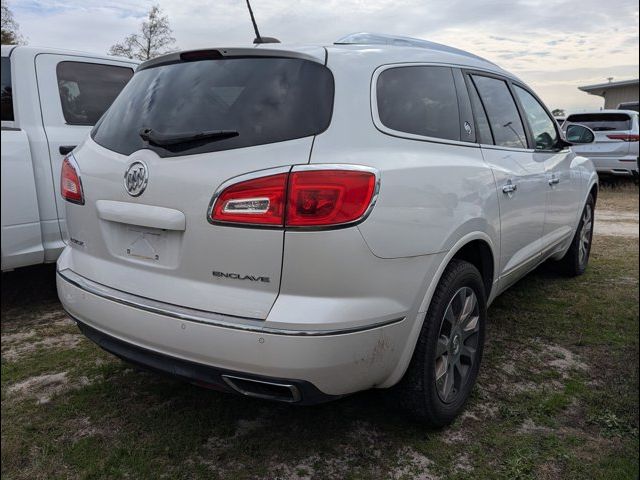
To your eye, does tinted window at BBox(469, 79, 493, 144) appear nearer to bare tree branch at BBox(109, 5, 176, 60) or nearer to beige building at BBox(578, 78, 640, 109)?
bare tree branch at BBox(109, 5, 176, 60)

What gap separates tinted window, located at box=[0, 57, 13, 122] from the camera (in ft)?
12.7

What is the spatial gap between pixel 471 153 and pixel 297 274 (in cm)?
128

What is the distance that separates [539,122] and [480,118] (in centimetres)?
127

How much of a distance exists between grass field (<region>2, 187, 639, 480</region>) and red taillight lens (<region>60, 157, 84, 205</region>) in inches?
39.4

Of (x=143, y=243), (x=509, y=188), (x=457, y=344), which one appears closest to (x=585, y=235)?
(x=509, y=188)

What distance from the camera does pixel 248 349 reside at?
1.94 metres

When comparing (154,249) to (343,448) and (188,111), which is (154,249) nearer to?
(188,111)

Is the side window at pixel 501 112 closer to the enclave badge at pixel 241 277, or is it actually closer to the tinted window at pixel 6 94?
the enclave badge at pixel 241 277

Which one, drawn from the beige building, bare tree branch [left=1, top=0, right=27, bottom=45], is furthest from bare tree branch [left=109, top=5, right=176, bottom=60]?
the beige building

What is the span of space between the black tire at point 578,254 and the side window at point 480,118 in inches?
87.5

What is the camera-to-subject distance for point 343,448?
2451 mm

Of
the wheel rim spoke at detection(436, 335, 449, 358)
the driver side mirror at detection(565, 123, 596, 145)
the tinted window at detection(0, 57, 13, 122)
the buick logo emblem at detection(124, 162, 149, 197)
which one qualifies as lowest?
the wheel rim spoke at detection(436, 335, 449, 358)

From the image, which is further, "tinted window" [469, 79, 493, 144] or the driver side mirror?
the driver side mirror

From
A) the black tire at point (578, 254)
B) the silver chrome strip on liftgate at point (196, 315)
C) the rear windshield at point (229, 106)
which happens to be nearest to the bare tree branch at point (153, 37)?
the rear windshield at point (229, 106)
